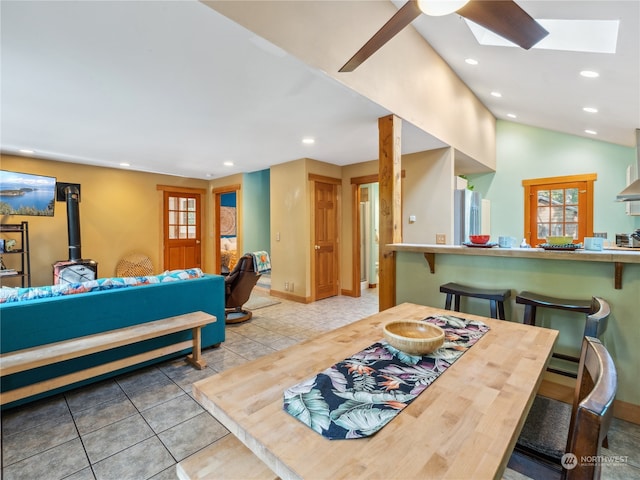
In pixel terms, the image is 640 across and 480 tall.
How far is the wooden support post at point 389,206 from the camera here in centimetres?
295

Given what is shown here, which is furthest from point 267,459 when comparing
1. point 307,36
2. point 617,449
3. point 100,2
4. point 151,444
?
point 307,36

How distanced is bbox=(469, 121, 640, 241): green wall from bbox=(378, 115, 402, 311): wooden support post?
148 inches

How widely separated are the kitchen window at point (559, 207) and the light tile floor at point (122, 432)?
4.24m

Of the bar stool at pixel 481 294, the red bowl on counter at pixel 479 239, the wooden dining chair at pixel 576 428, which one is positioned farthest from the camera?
the red bowl on counter at pixel 479 239

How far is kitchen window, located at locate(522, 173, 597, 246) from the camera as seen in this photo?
16.3 feet

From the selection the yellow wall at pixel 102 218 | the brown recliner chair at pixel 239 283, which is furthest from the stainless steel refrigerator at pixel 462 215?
the yellow wall at pixel 102 218

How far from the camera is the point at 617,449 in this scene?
5.53 feet

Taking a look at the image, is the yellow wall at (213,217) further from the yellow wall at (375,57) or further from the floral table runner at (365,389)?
the floral table runner at (365,389)

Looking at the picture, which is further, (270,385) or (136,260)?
(136,260)

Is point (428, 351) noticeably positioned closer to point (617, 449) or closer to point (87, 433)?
point (617, 449)

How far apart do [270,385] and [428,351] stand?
0.60 m

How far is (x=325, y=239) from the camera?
17.9ft

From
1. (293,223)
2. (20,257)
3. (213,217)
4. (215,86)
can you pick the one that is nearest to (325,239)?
(293,223)

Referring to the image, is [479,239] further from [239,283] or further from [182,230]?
[182,230]
